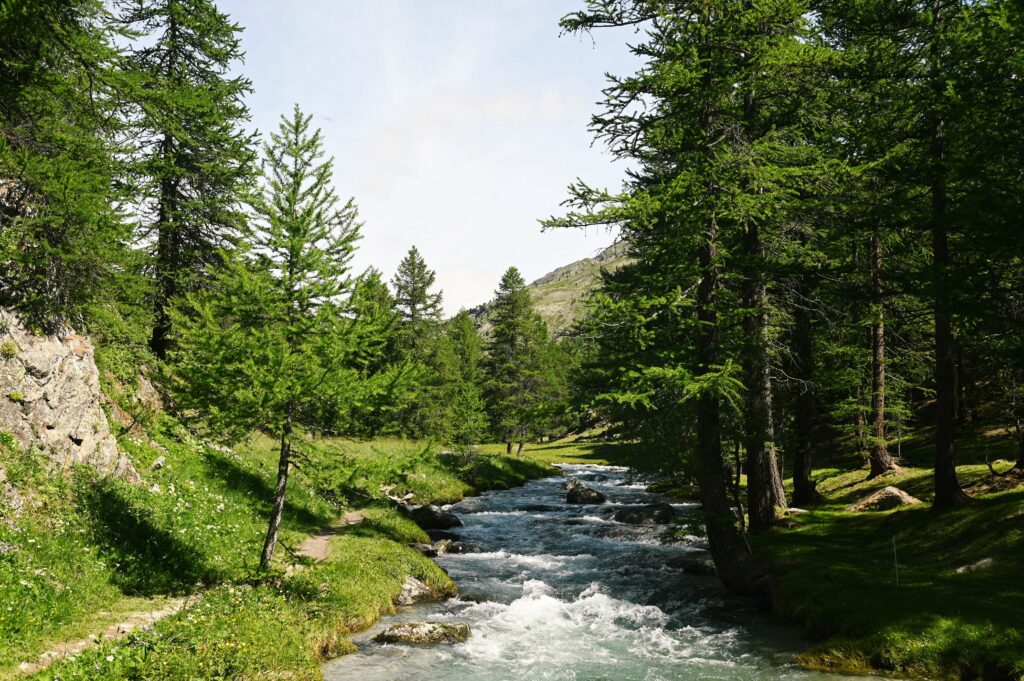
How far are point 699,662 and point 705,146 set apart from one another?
11955 mm

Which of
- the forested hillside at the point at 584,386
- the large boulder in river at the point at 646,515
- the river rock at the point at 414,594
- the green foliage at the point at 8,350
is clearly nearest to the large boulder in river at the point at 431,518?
the forested hillside at the point at 584,386

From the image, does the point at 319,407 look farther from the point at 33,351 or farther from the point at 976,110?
the point at 976,110

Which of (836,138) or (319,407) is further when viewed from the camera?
(836,138)

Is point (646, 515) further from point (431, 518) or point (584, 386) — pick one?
point (584, 386)

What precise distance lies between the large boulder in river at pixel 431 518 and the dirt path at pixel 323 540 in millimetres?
2738

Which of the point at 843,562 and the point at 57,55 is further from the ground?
the point at 57,55

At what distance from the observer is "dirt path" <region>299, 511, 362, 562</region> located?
1628 centimetres

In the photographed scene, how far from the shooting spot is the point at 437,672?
1107cm

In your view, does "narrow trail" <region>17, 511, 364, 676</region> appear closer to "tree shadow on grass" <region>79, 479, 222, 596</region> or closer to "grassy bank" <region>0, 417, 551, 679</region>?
"grassy bank" <region>0, 417, 551, 679</region>

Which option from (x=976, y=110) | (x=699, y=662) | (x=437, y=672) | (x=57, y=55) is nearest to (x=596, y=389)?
(x=699, y=662)

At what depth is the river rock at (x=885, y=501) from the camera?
66.5 ft

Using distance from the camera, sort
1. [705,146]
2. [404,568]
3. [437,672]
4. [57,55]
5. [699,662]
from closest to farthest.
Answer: [437,672] < [699,662] < [57,55] < [705,146] < [404,568]

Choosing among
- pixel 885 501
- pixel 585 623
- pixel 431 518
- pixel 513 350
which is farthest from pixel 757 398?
pixel 513 350

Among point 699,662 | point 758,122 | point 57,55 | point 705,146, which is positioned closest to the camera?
point 699,662
